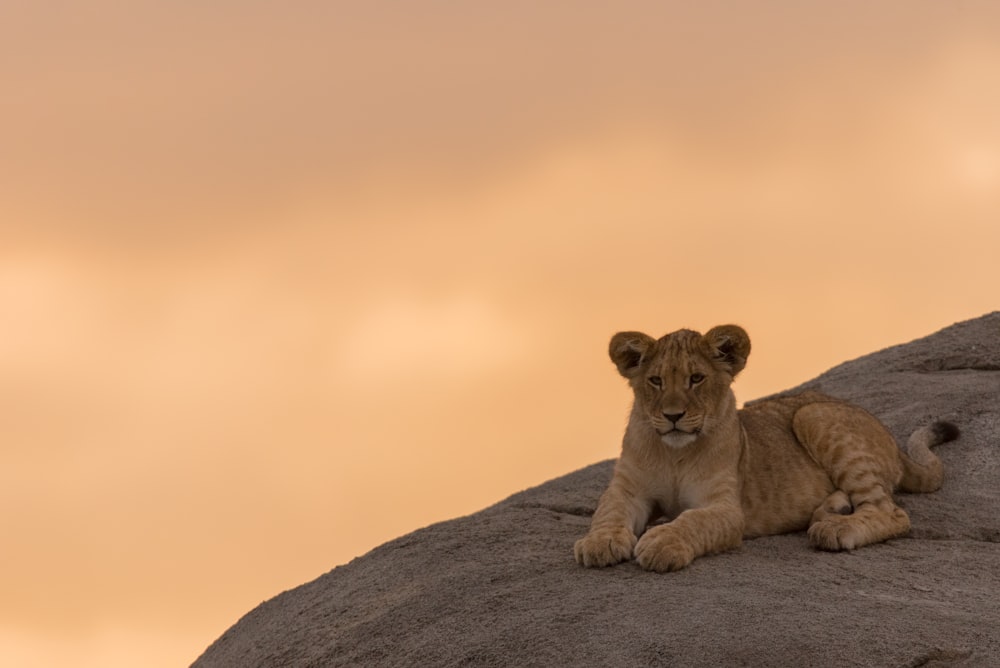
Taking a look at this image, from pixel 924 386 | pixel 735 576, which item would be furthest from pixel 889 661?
pixel 924 386

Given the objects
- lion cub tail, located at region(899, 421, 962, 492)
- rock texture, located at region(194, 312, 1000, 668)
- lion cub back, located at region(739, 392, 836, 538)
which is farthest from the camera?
lion cub tail, located at region(899, 421, 962, 492)

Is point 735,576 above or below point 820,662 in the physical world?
above

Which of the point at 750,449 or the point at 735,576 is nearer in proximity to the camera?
the point at 735,576

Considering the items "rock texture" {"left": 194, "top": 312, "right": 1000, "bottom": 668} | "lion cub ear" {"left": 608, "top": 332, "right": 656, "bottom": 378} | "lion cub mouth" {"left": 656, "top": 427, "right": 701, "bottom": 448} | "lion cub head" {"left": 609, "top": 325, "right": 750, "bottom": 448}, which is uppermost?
"lion cub ear" {"left": 608, "top": 332, "right": 656, "bottom": 378}

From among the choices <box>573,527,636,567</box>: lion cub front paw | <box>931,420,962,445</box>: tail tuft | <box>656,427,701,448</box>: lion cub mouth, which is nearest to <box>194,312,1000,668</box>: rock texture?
<box>573,527,636,567</box>: lion cub front paw

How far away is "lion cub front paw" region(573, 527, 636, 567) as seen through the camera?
7.54 meters

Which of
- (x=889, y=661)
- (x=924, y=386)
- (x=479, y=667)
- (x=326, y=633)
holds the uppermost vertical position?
(x=924, y=386)

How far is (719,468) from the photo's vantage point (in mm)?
8133

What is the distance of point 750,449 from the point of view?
28.6 feet

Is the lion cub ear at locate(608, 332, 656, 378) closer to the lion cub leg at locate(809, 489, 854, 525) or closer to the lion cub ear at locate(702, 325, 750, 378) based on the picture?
the lion cub ear at locate(702, 325, 750, 378)

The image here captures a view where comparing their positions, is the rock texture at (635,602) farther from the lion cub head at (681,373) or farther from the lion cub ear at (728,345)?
the lion cub ear at (728,345)

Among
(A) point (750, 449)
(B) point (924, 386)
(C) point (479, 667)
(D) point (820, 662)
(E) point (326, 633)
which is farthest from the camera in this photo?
(B) point (924, 386)

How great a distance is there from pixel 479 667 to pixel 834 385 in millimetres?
7123

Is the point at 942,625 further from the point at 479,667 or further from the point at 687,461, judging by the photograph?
the point at 479,667
